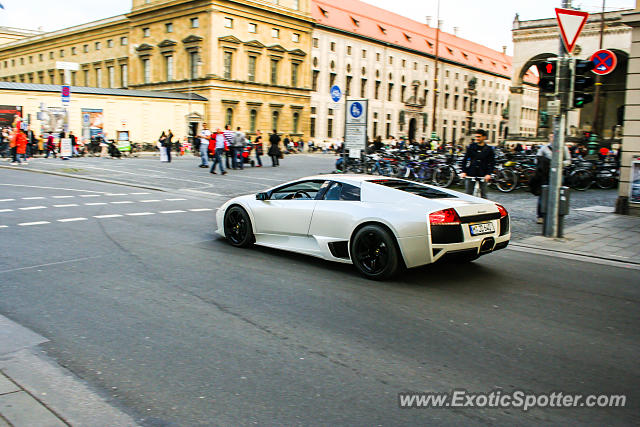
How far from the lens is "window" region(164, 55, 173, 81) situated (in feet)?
199

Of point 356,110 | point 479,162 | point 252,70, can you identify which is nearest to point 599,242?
point 479,162

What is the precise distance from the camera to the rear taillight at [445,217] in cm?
655

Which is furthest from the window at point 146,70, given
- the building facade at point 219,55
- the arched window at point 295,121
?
the arched window at point 295,121

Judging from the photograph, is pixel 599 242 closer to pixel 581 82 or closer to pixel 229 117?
pixel 581 82

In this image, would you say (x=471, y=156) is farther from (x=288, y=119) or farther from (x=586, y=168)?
(x=288, y=119)

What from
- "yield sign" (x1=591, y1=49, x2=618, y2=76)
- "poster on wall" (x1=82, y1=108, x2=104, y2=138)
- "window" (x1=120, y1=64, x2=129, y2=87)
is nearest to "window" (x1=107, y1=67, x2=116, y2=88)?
"window" (x1=120, y1=64, x2=129, y2=87)

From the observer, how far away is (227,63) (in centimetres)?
5781

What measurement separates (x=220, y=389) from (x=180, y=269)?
3.58 m

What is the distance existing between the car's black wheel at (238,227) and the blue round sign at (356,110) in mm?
9209

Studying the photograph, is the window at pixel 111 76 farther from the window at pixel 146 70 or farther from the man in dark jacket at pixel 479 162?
the man in dark jacket at pixel 479 162

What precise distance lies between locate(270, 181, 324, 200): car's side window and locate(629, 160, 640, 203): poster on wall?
30.5 feet

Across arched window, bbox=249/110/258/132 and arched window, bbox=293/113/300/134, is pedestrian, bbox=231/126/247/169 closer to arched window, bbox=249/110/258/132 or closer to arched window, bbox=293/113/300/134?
arched window, bbox=249/110/258/132

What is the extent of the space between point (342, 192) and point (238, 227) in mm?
1971

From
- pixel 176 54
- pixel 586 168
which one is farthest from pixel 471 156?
pixel 176 54
